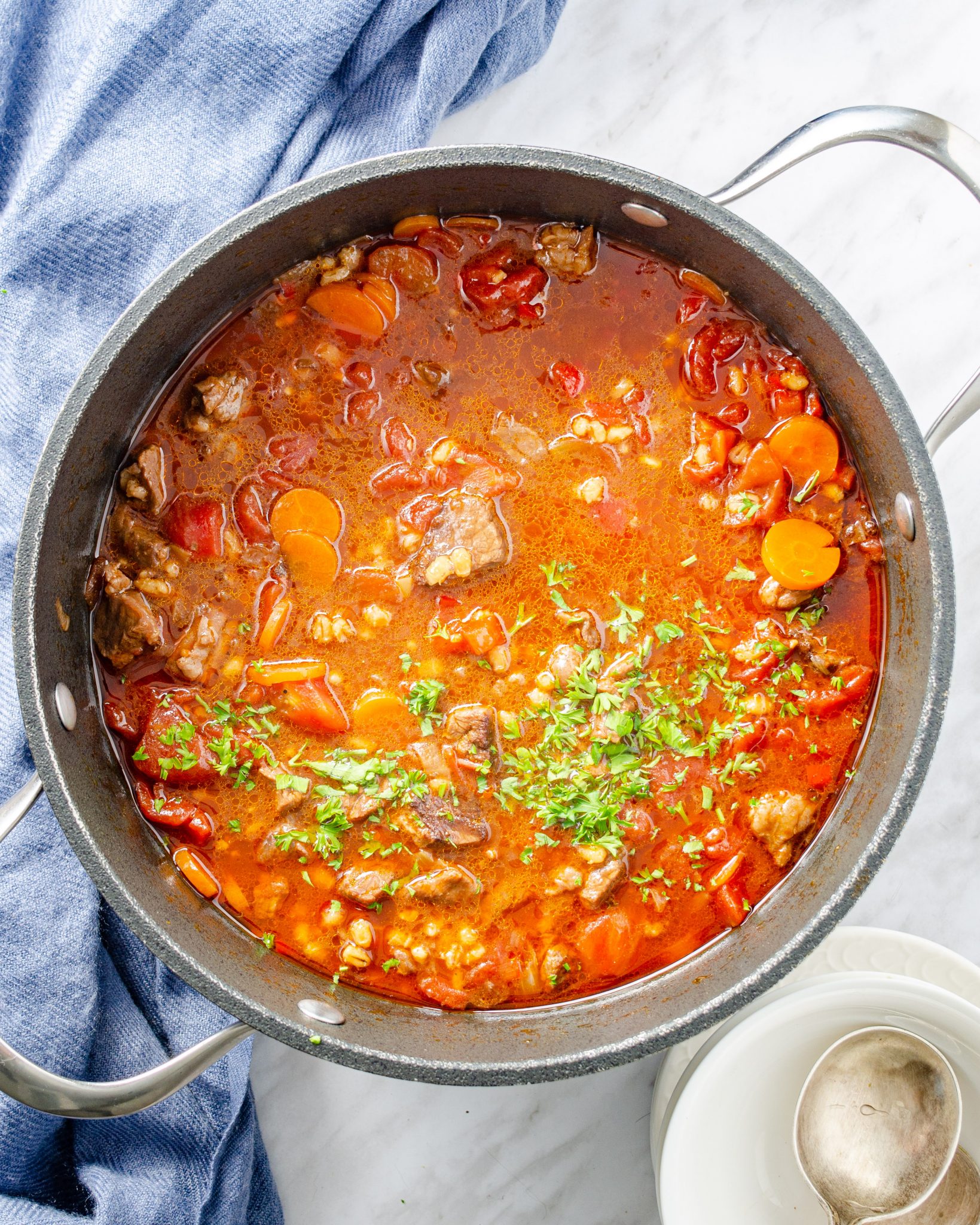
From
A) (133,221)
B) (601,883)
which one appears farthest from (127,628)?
(601,883)

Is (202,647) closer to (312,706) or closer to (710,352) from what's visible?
(312,706)

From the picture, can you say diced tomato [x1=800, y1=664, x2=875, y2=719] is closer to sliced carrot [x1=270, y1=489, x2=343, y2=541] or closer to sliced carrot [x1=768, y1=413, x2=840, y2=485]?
sliced carrot [x1=768, y1=413, x2=840, y2=485]

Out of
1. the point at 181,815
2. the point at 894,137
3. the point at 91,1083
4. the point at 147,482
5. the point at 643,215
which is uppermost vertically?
the point at 894,137

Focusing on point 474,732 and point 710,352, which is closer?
point 474,732

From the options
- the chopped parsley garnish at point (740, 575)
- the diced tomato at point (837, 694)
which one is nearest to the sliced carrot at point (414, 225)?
the chopped parsley garnish at point (740, 575)

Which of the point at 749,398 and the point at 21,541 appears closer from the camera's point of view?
the point at 21,541

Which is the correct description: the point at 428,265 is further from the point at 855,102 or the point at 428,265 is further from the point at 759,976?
the point at 759,976

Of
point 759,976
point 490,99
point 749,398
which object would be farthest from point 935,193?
point 759,976

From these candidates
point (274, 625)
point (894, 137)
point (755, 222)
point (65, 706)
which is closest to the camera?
point (894, 137)
